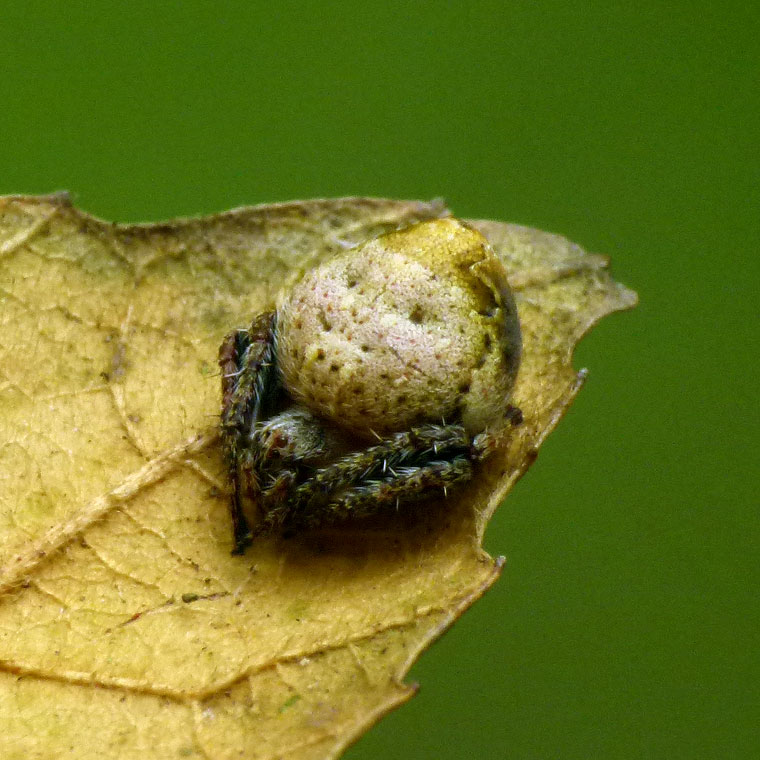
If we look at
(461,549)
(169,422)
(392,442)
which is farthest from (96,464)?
(461,549)

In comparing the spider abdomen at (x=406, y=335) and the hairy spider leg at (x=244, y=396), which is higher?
the spider abdomen at (x=406, y=335)

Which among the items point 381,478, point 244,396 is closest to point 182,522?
point 244,396

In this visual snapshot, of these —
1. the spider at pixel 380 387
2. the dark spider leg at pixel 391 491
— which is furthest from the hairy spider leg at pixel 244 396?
the dark spider leg at pixel 391 491

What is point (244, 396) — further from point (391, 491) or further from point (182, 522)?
point (391, 491)

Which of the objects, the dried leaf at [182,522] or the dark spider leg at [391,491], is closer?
the dried leaf at [182,522]

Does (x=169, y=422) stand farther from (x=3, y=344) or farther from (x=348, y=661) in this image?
(x=348, y=661)

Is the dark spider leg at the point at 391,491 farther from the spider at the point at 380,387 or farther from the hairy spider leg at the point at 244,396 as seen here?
the hairy spider leg at the point at 244,396

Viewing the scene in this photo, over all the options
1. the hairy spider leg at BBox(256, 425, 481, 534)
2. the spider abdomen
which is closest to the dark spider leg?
the hairy spider leg at BBox(256, 425, 481, 534)

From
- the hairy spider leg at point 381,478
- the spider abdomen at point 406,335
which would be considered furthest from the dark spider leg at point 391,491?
the spider abdomen at point 406,335
